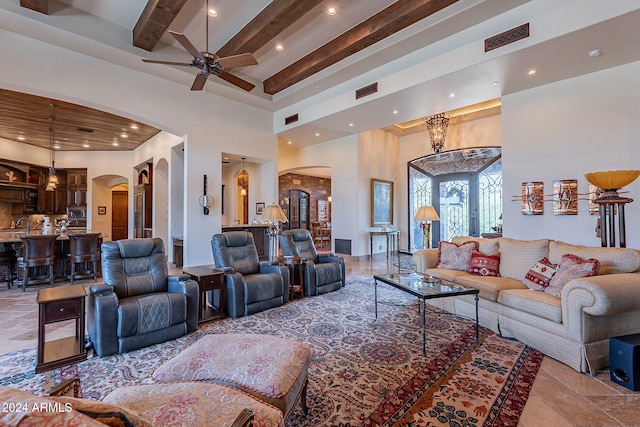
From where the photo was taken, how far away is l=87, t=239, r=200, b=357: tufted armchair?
2713 mm

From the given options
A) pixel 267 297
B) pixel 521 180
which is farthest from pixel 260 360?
pixel 521 180

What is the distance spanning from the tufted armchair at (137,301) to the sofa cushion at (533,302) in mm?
3347

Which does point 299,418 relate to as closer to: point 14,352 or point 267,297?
point 267,297

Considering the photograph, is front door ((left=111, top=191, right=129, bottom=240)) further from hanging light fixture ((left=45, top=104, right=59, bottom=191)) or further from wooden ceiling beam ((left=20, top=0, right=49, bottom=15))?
wooden ceiling beam ((left=20, top=0, right=49, bottom=15))

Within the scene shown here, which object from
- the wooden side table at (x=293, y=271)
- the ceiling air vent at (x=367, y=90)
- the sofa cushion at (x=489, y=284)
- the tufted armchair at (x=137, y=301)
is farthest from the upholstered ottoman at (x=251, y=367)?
the ceiling air vent at (x=367, y=90)

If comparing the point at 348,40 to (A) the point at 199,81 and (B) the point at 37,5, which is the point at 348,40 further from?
(B) the point at 37,5

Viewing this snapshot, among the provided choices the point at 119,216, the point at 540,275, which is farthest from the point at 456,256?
the point at 119,216

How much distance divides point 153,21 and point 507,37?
16.0 ft

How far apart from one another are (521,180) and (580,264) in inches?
111

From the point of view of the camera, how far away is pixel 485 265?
3967 millimetres

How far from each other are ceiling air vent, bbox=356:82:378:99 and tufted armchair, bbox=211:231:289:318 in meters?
3.55

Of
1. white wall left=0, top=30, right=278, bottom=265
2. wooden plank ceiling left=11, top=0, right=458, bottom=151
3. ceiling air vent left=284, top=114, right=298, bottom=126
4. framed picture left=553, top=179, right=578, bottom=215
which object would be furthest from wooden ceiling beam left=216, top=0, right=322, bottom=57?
framed picture left=553, top=179, right=578, bottom=215

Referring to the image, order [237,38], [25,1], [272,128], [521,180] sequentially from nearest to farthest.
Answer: [25,1] → [237,38] → [521,180] → [272,128]

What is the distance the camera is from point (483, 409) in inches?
78.2
